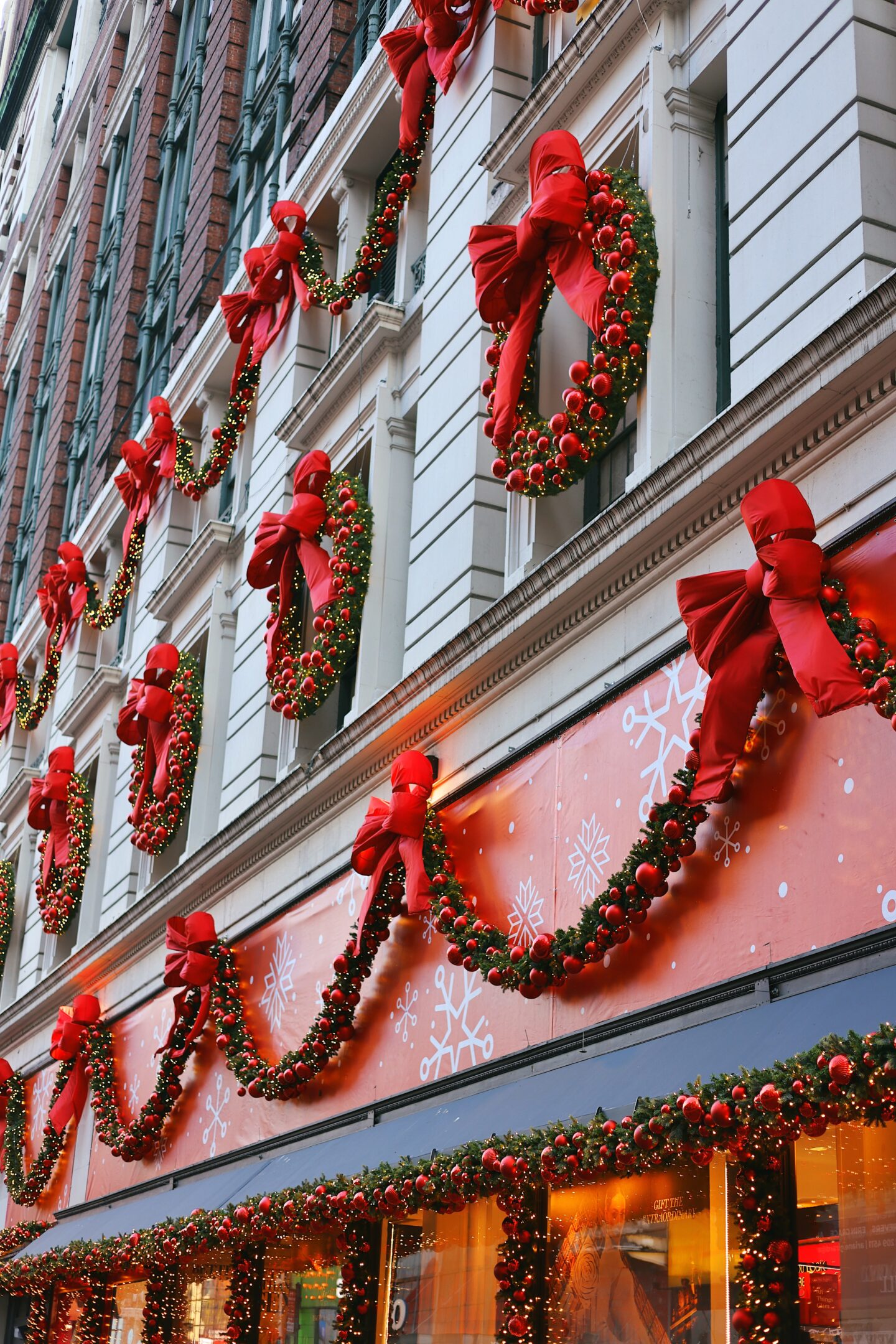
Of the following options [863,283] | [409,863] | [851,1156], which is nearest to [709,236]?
[863,283]

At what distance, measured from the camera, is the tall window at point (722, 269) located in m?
13.1

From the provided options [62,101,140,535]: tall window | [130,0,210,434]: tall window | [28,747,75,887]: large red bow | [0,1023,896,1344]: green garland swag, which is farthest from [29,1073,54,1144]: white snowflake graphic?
[0,1023,896,1344]: green garland swag

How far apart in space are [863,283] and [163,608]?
17094mm

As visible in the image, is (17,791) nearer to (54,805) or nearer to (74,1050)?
(54,805)

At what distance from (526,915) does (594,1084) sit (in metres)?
2.37

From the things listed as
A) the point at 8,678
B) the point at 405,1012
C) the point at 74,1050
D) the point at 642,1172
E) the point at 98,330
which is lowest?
the point at 642,1172

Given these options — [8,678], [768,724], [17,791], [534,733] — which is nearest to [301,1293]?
[534,733]

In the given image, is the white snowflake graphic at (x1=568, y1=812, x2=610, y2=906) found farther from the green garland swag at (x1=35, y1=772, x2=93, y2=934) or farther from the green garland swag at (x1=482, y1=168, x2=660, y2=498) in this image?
the green garland swag at (x1=35, y1=772, x2=93, y2=934)

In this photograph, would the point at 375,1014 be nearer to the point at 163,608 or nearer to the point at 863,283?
the point at 863,283

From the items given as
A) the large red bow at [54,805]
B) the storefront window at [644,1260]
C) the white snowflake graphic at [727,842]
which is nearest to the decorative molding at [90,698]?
the large red bow at [54,805]

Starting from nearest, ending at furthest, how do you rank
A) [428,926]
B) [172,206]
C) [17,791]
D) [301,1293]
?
1. [428,926]
2. [301,1293]
3. [172,206]
4. [17,791]

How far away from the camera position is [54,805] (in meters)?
30.2

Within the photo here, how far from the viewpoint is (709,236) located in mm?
13438

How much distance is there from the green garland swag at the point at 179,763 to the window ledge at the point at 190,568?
4.39ft
